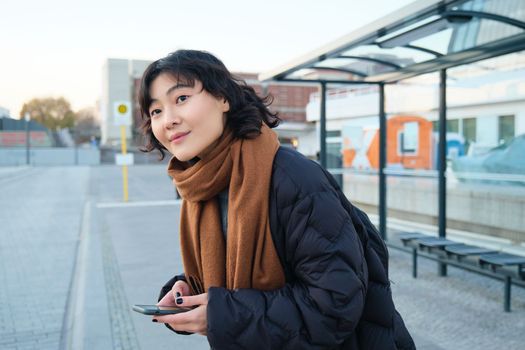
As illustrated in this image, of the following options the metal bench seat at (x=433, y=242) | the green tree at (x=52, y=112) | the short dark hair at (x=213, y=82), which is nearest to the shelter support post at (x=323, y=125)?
the metal bench seat at (x=433, y=242)

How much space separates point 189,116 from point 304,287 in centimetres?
58

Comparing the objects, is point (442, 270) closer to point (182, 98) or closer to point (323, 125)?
point (323, 125)

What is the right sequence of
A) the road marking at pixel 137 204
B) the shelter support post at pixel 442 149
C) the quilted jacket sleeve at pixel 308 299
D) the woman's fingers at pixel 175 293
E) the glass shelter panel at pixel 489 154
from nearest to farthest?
the quilted jacket sleeve at pixel 308 299, the woman's fingers at pixel 175 293, the glass shelter panel at pixel 489 154, the shelter support post at pixel 442 149, the road marking at pixel 137 204

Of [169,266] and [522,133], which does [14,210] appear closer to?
[169,266]

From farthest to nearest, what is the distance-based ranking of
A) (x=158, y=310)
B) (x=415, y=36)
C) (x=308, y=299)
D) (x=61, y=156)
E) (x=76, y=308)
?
(x=61, y=156)
(x=76, y=308)
(x=415, y=36)
(x=158, y=310)
(x=308, y=299)

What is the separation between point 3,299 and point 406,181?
Answer: 17.3ft

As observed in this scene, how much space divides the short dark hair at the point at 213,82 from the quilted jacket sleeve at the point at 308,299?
0.31m

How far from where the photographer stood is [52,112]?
285 feet

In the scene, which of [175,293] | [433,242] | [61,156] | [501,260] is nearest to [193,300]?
[175,293]

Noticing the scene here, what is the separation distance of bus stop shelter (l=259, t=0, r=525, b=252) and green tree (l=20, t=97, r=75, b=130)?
81189 mm

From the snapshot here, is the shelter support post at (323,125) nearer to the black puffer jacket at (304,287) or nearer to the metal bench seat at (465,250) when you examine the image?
the metal bench seat at (465,250)

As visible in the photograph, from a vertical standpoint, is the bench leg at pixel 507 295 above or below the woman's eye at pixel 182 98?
below

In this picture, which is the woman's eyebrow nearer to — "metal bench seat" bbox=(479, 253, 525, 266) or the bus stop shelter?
the bus stop shelter

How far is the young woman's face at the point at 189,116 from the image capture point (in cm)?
153
